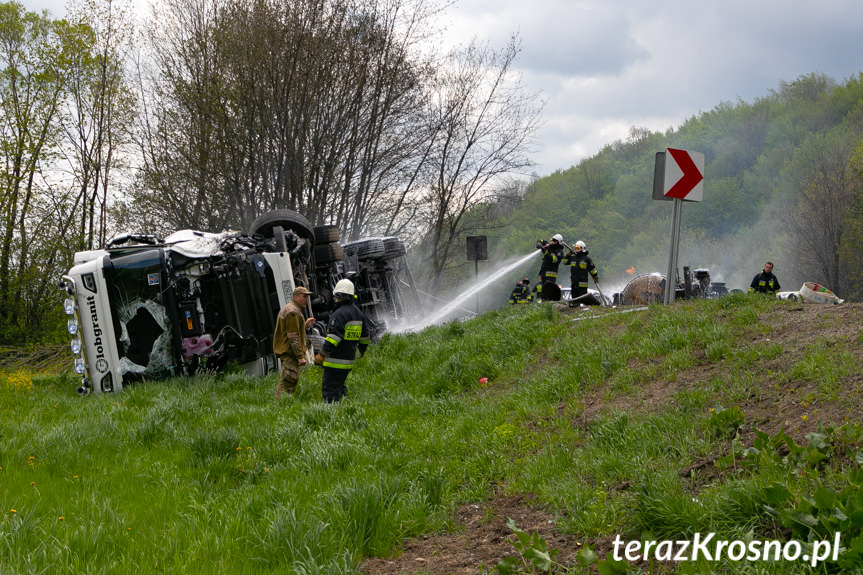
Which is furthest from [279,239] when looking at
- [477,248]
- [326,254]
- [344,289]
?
[477,248]

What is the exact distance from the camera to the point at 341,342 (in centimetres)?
800

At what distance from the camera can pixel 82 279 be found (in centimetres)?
993

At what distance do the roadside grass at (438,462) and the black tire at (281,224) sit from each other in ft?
15.4

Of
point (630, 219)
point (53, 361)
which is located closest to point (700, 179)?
point (53, 361)

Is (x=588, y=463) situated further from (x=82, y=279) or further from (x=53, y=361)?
(x=53, y=361)

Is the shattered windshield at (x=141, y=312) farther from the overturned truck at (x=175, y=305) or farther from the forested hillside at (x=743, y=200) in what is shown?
the forested hillside at (x=743, y=200)

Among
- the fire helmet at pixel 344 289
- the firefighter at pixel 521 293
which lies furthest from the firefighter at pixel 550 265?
the fire helmet at pixel 344 289

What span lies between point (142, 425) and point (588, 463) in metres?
4.27

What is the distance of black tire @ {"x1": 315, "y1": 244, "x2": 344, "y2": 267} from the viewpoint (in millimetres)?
13211

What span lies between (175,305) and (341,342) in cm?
348

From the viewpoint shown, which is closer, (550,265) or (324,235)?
(324,235)

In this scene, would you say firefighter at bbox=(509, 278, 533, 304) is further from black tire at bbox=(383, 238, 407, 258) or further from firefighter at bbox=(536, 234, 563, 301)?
black tire at bbox=(383, 238, 407, 258)

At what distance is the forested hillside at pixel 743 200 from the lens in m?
37.5

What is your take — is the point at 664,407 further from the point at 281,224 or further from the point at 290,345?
the point at 281,224
